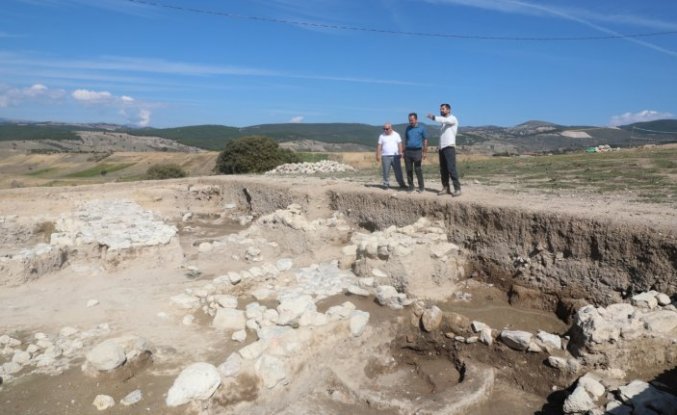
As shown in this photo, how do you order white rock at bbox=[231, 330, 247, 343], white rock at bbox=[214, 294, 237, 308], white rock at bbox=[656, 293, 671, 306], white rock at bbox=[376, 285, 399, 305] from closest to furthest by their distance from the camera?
white rock at bbox=[656, 293, 671, 306] < white rock at bbox=[231, 330, 247, 343] < white rock at bbox=[214, 294, 237, 308] < white rock at bbox=[376, 285, 399, 305]

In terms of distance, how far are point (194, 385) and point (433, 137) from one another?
54607 millimetres

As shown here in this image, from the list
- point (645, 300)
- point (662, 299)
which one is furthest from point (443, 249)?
point (662, 299)

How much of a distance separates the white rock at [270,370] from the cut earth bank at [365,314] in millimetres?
16

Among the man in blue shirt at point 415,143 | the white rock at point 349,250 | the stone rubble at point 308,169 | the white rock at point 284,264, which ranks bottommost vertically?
the white rock at point 284,264

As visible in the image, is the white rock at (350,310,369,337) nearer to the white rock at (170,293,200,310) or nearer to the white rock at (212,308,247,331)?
the white rock at (212,308,247,331)

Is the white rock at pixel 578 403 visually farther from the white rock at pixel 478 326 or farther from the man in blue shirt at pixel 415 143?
the man in blue shirt at pixel 415 143

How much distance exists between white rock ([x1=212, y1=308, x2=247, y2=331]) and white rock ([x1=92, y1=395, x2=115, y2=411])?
1.83m

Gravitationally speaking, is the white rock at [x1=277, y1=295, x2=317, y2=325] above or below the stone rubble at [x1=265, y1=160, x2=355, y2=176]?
below

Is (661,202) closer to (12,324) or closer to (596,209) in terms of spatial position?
(596,209)

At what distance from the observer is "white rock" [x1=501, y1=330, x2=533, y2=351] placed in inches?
219

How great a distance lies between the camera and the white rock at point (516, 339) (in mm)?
5566

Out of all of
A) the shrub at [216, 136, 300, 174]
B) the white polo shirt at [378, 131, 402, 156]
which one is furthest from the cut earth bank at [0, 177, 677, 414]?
the shrub at [216, 136, 300, 174]

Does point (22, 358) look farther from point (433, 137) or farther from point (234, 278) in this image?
point (433, 137)

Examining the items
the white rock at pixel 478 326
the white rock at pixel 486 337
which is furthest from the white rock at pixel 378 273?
the white rock at pixel 486 337
